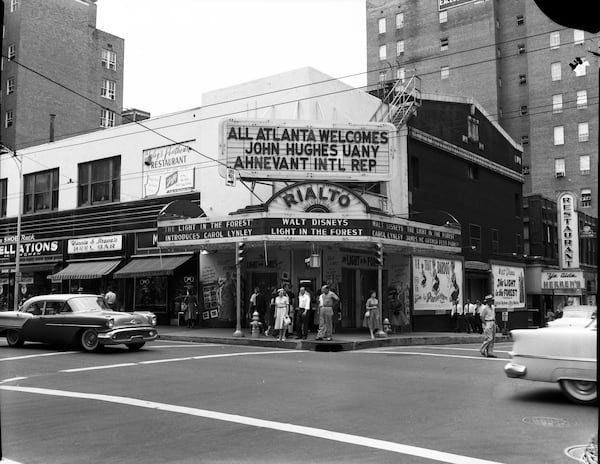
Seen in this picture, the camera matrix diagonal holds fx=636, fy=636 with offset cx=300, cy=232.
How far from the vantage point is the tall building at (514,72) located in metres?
62.4

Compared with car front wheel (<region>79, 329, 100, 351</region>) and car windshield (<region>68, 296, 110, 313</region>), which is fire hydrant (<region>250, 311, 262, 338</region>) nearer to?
car windshield (<region>68, 296, 110, 313</region>)

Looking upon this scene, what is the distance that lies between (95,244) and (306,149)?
1220 centimetres

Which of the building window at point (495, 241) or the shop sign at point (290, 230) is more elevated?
the building window at point (495, 241)

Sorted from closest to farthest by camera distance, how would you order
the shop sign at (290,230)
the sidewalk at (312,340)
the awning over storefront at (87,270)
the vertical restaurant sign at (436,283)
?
the sidewalk at (312,340) < the shop sign at (290,230) < the vertical restaurant sign at (436,283) < the awning over storefront at (87,270)

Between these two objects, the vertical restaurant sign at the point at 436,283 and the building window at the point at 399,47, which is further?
the building window at the point at 399,47

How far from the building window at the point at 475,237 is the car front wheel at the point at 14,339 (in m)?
22.4

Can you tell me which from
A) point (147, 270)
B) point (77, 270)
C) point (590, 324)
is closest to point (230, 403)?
point (590, 324)

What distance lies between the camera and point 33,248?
3231cm

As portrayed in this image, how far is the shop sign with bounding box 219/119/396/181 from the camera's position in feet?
77.5

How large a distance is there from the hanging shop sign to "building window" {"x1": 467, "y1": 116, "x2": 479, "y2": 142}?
9.52 metres

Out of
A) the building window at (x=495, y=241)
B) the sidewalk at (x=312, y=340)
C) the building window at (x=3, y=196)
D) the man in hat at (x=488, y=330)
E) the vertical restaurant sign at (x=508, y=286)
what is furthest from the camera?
the building window at (x=3, y=196)

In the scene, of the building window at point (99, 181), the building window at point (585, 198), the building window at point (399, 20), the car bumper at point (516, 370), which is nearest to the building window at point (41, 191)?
the building window at point (99, 181)

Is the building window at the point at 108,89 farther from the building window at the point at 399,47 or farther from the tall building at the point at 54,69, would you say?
the building window at the point at 399,47

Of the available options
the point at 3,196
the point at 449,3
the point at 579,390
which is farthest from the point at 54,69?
the point at 579,390
